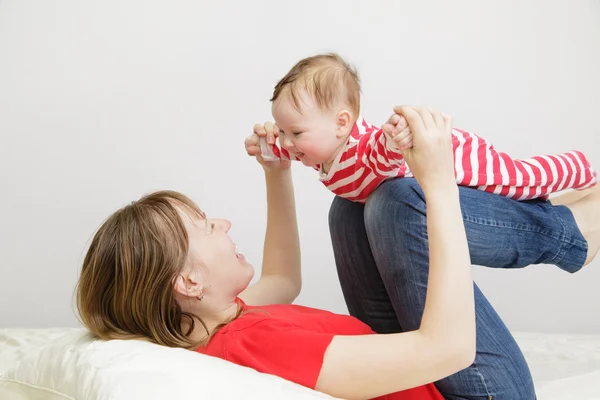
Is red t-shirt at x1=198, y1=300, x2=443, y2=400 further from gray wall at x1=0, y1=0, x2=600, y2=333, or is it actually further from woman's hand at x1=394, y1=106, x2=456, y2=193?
gray wall at x1=0, y1=0, x2=600, y2=333

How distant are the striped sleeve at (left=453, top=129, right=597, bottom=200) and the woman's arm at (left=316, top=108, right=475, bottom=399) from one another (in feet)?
1.01

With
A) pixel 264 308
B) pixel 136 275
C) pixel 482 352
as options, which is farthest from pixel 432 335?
pixel 136 275

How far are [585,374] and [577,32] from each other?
5.49 ft

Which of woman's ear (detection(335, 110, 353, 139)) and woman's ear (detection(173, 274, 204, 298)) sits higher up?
woman's ear (detection(335, 110, 353, 139))

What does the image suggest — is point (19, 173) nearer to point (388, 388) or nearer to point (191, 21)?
point (191, 21)

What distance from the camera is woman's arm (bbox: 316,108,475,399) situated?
1191 millimetres

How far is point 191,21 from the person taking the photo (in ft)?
9.48

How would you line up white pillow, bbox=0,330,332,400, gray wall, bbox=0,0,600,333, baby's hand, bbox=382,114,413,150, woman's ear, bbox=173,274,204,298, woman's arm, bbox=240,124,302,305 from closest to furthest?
white pillow, bbox=0,330,332,400
baby's hand, bbox=382,114,413,150
woman's ear, bbox=173,274,204,298
woman's arm, bbox=240,124,302,305
gray wall, bbox=0,0,600,333

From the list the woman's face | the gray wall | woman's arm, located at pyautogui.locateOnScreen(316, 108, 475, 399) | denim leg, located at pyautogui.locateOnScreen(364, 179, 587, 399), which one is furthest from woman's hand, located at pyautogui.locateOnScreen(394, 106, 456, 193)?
the gray wall

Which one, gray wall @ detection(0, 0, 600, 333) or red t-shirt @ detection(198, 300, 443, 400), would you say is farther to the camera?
gray wall @ detection(0, 0, 600, 333)

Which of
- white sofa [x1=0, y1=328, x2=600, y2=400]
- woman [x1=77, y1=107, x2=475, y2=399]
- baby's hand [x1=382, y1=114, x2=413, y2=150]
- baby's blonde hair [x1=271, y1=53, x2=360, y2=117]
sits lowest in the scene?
white sofa [x1=0, y1=328, x2=600, y2=400]

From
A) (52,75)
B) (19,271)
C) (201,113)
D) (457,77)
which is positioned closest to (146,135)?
(201,113)

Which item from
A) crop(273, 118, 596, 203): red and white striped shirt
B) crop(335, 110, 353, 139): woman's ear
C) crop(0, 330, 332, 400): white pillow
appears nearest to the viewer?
crop(0, 330, 332, 400): white pillow

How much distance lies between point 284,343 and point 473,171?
551mm
